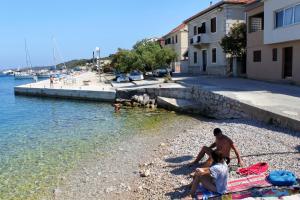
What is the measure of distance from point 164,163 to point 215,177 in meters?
4.07

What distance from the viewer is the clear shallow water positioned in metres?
10.8

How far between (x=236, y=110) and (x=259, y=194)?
1095 centimetres

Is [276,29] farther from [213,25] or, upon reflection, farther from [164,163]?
[164,163]

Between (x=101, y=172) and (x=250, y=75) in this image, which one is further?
(x=250, y=75)

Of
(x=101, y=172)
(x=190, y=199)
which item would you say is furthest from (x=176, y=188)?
(x=101, y=172)

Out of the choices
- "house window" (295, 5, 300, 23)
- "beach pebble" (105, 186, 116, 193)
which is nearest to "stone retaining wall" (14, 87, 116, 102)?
"house window" (295, 5, 300, 23)

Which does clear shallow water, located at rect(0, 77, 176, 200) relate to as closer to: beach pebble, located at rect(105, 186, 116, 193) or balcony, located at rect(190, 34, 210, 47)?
beach pebble, located at rect(105, 186, 116, 193)

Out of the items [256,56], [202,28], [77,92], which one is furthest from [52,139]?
[202,28]

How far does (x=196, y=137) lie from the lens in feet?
46.0

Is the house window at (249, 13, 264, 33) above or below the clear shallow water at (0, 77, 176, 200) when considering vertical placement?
above

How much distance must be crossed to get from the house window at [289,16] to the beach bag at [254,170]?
675 inches

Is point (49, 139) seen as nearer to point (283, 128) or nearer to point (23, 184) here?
point (23, 184)

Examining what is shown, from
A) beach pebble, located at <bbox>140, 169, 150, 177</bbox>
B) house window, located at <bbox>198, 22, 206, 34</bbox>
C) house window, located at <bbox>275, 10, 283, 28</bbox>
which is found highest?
house window, located at <bbox>198, 22, 206, 34</bbox>

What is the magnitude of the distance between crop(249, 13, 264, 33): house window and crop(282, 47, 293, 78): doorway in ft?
18.1
